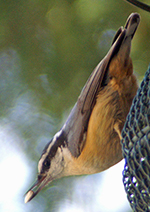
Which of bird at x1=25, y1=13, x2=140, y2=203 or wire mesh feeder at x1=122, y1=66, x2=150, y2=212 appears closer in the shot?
wire mesh feeder at x1=122, y1=66, x2=150, y2=212

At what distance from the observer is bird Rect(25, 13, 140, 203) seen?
7.00ft

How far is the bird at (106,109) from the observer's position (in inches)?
84.0

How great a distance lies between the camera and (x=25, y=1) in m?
2.61

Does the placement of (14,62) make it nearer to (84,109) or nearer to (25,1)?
(25,1)

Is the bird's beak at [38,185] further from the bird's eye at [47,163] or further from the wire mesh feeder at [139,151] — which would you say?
the wire mesh feeder at [139,151]

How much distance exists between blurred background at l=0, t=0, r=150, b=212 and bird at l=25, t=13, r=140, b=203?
1.07ft

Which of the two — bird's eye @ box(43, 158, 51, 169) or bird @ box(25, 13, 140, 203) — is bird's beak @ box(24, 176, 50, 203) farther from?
bird @ box(25, 13, 140, 203)

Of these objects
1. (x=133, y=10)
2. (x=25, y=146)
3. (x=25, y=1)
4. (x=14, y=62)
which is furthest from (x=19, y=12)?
(x=25, y=146)

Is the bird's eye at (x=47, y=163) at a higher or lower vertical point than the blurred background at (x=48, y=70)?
lower

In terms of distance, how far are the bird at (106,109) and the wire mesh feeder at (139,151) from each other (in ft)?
1.99

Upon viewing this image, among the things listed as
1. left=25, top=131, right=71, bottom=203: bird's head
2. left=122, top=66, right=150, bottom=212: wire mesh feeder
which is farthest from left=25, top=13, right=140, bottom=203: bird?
left=122, top=66, right=150, bottom=212: wire mesh feeder

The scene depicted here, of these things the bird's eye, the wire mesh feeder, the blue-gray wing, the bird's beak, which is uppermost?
the blue-gray wing

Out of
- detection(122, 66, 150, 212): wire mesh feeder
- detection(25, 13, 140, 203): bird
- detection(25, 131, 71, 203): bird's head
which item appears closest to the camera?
detection(122, 66, 150, 212): wire mesh feeder

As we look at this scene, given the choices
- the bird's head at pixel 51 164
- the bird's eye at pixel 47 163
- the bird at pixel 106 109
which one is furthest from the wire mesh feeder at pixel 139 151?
the bird's eye at pixel 47 163
